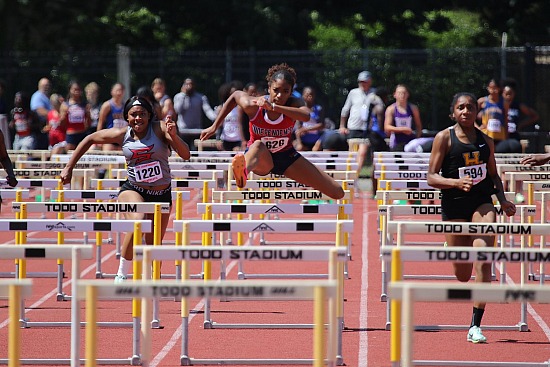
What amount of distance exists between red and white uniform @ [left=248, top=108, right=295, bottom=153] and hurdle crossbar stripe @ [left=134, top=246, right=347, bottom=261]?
4810mm

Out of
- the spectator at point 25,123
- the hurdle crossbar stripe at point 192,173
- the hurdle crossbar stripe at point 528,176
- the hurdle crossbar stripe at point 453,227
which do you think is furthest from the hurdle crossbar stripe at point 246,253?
the spectator at point 25,123

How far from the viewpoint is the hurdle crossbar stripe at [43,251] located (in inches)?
249

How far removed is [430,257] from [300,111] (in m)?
4.73

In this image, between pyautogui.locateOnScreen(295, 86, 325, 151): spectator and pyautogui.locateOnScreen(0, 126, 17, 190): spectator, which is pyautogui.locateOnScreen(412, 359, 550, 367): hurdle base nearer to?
pyautogui.locateOnScreen(0, 126, 17, 190): spectator

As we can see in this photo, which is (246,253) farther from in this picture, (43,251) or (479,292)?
(479,292)

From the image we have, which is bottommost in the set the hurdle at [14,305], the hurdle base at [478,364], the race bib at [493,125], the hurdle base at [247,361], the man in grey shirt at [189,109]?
the hurdle base at [247,361]

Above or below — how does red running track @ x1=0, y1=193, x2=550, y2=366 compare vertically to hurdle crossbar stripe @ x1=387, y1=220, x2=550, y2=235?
below

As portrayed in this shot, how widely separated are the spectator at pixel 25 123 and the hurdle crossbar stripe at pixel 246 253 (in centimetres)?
1511

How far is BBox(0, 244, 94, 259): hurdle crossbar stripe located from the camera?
6316mm

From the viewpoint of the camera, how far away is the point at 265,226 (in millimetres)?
7699

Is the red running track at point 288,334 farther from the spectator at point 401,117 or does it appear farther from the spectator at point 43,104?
the spectator at point 43,104

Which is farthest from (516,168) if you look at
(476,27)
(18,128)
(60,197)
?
(476,27)

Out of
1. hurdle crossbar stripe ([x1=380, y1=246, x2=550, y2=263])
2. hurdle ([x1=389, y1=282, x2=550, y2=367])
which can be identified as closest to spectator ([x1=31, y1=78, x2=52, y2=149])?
hurdle crossbar stripe ([x1=380, y1=246, x2=550, y2=263])

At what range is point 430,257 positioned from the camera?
623 centimetres
